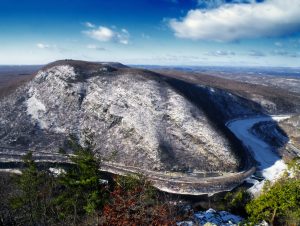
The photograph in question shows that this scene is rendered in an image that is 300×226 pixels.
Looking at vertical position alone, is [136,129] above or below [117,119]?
below

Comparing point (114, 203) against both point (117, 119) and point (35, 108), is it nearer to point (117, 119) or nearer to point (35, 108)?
point (117, 119)

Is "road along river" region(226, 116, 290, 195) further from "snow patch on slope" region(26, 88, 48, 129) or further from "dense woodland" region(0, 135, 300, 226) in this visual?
"snow patch on slope" region(26, 88, 48, 129)

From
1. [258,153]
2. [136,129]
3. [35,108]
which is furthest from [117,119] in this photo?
[258,153]

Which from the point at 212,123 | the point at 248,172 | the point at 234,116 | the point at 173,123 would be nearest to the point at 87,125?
the point at 173,123

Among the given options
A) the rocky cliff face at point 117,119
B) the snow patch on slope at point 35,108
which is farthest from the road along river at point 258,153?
the snow patch on slope at point 35,108

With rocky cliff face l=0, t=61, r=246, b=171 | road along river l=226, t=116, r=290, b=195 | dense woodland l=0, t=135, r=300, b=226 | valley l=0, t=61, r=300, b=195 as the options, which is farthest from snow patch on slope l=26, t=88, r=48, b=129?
road along river l=226, t=116, r=290, b=195

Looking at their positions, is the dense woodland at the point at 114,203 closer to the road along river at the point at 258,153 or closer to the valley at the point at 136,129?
the valley at the point at 136,129

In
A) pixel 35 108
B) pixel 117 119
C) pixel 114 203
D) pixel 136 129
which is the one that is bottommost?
pixel 136 129
